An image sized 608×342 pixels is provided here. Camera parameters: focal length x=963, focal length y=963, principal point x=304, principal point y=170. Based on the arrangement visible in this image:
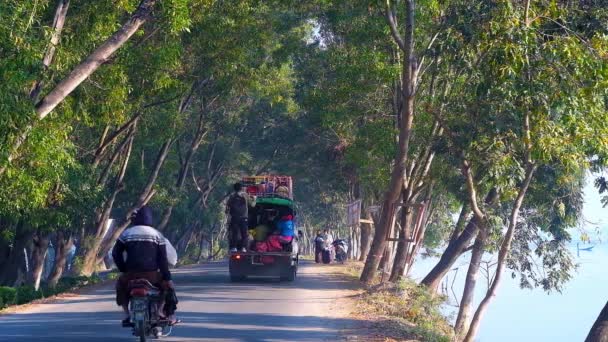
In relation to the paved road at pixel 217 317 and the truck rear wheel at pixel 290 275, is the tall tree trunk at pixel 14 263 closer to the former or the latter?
the paved road at pixel 217 317

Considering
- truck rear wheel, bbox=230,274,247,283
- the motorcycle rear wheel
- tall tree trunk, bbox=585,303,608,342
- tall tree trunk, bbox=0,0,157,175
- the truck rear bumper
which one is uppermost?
tall tree trunk, bbox=0,0,157,175

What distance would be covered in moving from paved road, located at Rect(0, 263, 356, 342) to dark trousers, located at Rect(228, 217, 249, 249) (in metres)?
1.35

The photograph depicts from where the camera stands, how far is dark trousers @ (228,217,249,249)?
84.9ft

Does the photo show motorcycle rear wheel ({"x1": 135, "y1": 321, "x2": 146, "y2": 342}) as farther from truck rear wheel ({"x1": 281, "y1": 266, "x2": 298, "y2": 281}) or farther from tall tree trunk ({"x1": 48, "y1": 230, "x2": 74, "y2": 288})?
tall tree trunk ({"x1": 48, "y1": 230, "x2": 74, "y2": 288})

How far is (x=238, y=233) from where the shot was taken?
2608 centimetres

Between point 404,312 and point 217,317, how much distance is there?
3847 millimetres

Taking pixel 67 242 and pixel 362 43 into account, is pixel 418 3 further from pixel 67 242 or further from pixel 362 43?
pixel 67 242

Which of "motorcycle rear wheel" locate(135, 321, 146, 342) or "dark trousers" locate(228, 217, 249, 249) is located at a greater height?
"dark trousers" locate(228, 217, 249, 249)

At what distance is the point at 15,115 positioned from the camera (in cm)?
1630

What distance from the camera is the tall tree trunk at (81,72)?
57.5 feet

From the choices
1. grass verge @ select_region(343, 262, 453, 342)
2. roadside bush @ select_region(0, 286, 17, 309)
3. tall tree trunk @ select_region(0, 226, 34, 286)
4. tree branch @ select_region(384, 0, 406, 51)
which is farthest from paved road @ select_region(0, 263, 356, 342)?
tree branch @ select_region(384, 0, 406, 51)

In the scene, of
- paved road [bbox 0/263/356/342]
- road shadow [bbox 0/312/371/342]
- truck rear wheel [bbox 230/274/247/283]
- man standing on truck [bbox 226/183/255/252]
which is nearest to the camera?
road shadow [bbox 0/312/371/342]

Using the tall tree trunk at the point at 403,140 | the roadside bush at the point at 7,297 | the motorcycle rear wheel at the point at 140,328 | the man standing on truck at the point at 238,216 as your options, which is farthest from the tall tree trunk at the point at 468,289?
the motorcycle rear wheel at the point at 140,328

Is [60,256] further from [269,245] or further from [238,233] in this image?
[269,245]
